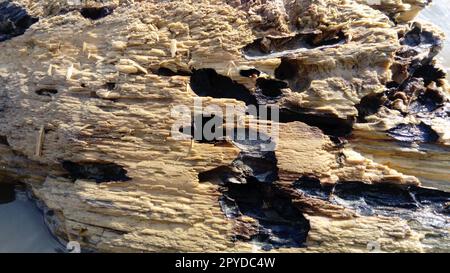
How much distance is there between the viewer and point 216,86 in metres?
4.90

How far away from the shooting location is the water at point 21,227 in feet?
16.7

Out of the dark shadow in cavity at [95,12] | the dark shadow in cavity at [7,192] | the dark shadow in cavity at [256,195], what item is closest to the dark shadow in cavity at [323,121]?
the dark shadow in cavity at [256,195]

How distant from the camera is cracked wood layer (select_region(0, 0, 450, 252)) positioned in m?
4.39

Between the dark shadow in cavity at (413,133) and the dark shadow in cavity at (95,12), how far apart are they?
3553mm

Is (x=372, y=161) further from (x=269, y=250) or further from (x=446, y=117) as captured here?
(x=269, y=250)

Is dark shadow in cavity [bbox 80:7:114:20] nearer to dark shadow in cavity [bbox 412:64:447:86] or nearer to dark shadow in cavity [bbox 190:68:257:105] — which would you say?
dark shadow in cavity [bbox 190:68:257:105]

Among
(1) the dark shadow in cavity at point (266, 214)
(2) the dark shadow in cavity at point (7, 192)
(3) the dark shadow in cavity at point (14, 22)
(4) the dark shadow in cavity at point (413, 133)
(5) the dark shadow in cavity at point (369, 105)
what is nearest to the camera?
(1) the dark shadow in cavity at point (266, 214)

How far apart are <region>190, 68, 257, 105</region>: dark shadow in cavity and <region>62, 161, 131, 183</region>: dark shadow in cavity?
1158mm

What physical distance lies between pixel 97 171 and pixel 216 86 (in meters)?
1.55

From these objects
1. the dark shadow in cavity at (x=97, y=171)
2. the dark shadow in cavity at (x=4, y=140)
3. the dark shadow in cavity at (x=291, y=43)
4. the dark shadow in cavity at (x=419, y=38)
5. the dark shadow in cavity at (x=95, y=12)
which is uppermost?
the dark shadow in cavity at (x=419, y=38)

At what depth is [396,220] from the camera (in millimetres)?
4293

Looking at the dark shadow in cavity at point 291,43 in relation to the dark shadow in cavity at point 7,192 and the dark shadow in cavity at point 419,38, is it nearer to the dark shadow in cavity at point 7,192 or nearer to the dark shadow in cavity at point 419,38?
the dark shadow in cavity at point 419,38

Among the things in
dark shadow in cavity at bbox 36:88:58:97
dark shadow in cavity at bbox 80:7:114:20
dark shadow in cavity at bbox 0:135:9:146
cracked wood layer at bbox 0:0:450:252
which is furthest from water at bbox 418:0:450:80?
dark shadow in cavity at bbox 0:135:9:146
